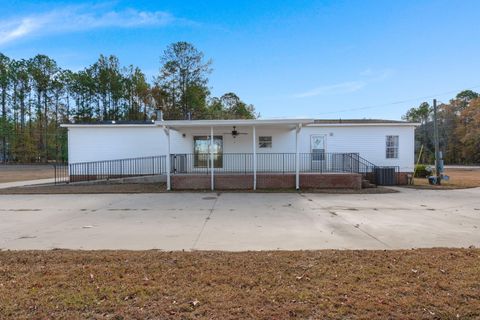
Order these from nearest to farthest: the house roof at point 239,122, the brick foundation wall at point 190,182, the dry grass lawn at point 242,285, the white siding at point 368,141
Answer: the dry grass lawn at point 242,285 → the house roof at point 239,122 → the brick foundation wall at point 190,182 → the white siding at point 368,141

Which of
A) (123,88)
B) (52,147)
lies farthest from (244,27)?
(52,147)

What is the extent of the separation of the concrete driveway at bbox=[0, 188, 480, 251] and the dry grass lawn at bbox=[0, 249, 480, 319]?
0.89 meters

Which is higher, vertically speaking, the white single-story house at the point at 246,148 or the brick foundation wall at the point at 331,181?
the white single-story house at the point at 246,148

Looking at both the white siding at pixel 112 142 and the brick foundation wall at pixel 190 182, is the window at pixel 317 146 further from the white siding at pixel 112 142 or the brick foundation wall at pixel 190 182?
the white siding at pixel 112 142

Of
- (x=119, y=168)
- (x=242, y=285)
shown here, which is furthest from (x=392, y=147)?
(x=242, y=285)

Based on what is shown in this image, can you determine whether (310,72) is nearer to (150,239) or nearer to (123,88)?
(150,239)

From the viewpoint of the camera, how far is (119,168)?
17.9 metres

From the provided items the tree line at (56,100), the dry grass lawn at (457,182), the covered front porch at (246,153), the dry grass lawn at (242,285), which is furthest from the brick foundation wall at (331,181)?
the tree line at (56,100)

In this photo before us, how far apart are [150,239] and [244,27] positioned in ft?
44.2

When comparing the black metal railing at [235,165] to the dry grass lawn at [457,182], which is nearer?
the dry grass lawn at [457,182]

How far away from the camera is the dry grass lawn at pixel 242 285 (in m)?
3.03

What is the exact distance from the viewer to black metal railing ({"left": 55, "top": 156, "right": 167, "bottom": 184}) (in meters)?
17.8

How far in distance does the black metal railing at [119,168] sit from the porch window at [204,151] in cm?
185

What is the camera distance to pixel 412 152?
18.1 metres
